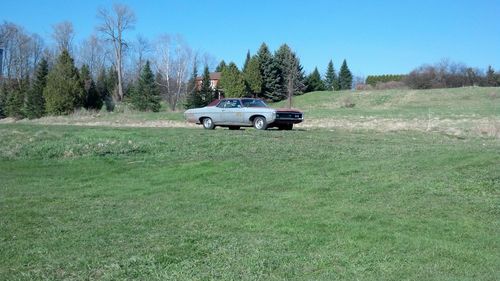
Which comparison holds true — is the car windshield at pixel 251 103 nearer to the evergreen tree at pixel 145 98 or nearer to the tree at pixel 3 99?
the evergreen tree at pixel 145 98

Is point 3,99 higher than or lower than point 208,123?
higher

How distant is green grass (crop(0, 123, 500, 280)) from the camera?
5.36 meters

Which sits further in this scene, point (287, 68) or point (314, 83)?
point (314, 83)

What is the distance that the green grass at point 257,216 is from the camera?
17.6 feet

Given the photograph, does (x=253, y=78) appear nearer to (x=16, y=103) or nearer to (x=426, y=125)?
(x=16, y=103)

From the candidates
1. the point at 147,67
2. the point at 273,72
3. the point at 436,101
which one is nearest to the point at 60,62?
the point at 147,67

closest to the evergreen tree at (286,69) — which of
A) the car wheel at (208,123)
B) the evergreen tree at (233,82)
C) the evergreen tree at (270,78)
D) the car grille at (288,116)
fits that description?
the evergreen tree at (270,78)

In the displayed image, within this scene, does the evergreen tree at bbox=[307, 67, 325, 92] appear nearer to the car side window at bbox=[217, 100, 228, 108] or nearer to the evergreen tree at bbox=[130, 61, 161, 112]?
the evergreen tree at bbox=[130, 61, 161, 112]

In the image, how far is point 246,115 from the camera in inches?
857

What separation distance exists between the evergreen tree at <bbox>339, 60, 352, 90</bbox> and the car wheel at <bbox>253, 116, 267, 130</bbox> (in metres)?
93.8

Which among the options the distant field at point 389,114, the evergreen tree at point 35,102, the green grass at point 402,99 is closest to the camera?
the distant field at point 389,114

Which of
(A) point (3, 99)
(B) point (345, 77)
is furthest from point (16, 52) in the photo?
(B) point (345, 77)

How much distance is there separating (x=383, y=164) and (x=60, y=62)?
42.9 metres

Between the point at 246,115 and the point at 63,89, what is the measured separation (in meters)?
31.0
